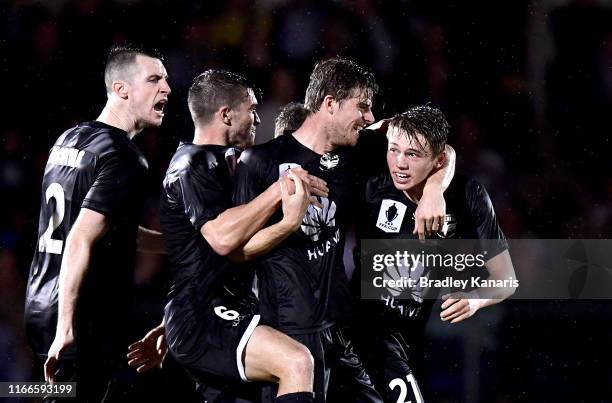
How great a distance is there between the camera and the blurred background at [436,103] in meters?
4.81

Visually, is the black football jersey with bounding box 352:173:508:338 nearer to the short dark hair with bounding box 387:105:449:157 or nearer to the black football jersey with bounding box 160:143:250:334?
the short dark hair with bounding box 387:105:449:157

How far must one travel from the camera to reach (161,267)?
493 centimetres

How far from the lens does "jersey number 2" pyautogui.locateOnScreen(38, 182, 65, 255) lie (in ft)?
11.1

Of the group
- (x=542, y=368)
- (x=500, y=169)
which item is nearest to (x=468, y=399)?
(x=542, y=368)

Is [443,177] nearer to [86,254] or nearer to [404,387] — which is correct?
[404,387]

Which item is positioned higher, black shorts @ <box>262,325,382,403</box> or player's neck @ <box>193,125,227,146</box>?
player's neck @ <box>193,125,227,146</box>

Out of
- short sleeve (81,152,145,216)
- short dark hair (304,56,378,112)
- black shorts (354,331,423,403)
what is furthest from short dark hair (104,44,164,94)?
black shorts (354,331,423,403)

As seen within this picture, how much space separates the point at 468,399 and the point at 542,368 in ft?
1.65

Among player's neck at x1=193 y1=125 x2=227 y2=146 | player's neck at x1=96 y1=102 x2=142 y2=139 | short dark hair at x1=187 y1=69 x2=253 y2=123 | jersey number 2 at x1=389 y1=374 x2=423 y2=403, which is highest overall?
short dark hair at x1=187 y1=69 x2=253 y2=123

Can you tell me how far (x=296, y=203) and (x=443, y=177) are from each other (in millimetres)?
916

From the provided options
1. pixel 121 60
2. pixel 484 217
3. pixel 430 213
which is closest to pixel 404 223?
pixel 430 213

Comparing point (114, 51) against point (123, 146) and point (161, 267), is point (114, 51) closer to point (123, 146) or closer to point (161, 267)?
point (123, 146)

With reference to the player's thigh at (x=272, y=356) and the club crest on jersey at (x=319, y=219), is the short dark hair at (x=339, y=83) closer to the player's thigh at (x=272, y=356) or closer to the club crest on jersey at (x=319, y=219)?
the club crest on jersey at (x=319, y=219)

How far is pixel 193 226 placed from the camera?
10.5ft
